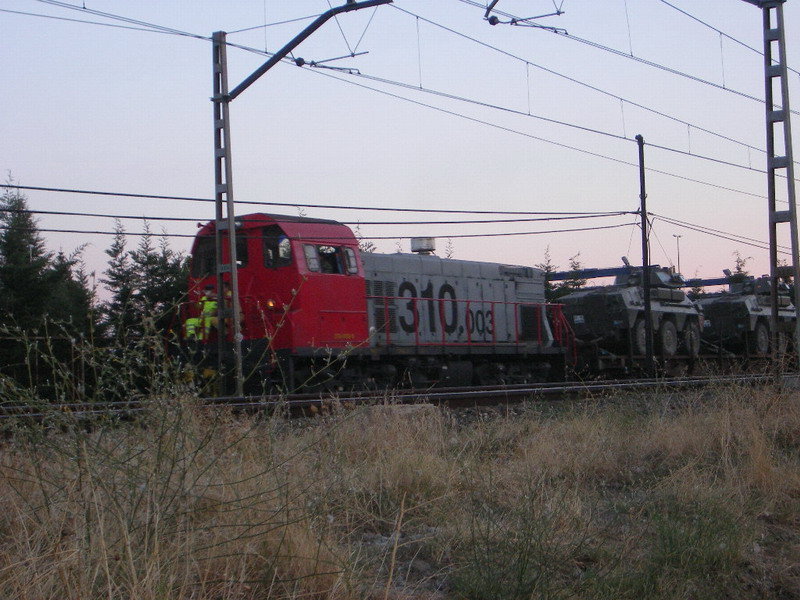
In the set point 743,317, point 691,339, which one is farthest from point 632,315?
point 743,317

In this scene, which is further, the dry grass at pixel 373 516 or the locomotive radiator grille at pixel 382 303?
the locomotive radiator grille at pixel 382 303

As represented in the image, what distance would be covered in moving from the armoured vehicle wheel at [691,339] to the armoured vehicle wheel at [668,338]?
0.71 metres

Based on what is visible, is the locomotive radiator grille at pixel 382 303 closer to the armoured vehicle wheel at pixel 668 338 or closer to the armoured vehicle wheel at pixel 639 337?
the armoured vehicle wheel at pixel 639 337

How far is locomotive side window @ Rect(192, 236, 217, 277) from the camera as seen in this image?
16.5 meters

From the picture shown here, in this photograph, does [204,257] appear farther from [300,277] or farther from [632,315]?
[632,315]

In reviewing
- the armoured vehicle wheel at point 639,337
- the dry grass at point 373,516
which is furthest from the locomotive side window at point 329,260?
the armoured vehicle wheel at point 639,337

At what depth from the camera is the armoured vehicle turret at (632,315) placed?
2288cm

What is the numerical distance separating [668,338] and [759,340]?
4.81m

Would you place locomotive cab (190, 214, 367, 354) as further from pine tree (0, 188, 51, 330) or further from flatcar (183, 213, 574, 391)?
pine tree (0, 188, 51, 330)

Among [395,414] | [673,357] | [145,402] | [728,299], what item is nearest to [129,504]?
[145,402]

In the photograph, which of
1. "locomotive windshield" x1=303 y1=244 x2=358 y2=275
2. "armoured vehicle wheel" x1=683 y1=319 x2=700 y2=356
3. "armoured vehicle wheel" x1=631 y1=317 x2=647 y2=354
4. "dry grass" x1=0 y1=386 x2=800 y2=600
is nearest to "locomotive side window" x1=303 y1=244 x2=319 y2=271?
"locomotive windshield" x1=303 y1=244 x2=358 y2=275

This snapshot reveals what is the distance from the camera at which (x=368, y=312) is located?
16.4 m

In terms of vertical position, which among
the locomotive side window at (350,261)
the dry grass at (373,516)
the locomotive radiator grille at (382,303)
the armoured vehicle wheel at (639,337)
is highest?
the locomotive side window at (350,261)

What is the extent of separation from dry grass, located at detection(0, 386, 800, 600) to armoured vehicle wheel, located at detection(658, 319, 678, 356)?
1573 cm
